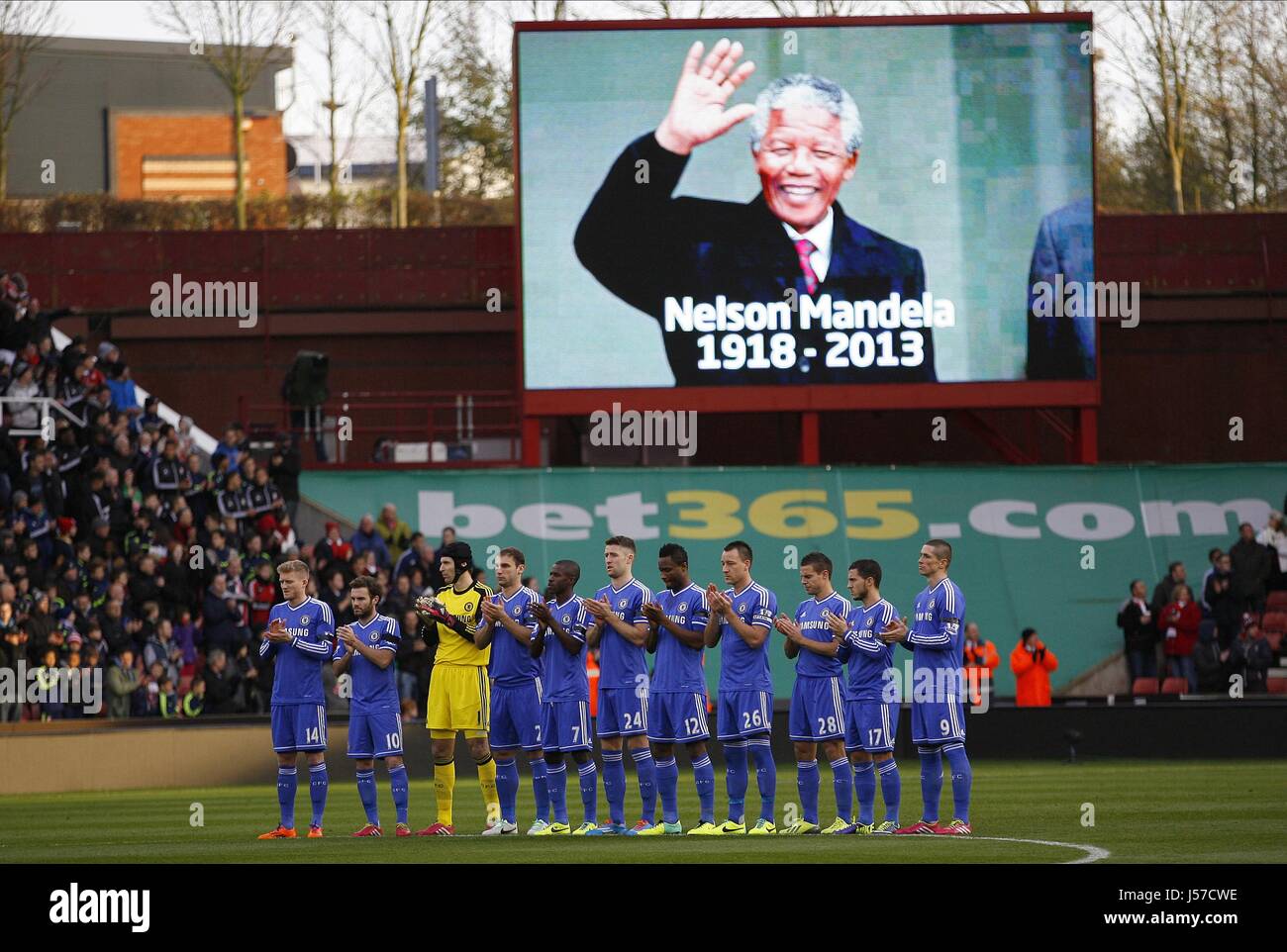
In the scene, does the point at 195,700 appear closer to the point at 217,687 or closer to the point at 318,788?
the point at 217,687

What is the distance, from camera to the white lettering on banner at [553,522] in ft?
107

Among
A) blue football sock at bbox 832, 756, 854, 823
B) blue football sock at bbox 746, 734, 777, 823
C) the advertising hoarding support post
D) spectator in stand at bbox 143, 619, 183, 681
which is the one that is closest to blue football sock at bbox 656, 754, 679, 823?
blue football sock at bbox 746, 734, 777, 823

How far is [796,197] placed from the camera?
32750mm

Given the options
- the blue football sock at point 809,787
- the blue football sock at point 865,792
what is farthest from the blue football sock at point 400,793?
the blue football sock at point 865,792

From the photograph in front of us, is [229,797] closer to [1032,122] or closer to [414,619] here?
[414,619]

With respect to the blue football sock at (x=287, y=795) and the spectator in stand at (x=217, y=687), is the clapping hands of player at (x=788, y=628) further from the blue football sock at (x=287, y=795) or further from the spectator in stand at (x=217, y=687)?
the spectator in stand at (x=217, y=687)

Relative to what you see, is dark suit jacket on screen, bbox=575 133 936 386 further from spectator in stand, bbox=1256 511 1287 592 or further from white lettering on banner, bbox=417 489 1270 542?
spectator in stand, bbox=1256 511 1287 592

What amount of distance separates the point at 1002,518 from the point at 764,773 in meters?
17.5

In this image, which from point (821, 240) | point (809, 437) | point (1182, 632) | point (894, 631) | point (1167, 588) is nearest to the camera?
point (894, 631)

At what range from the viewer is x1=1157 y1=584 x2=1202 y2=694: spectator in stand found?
29562 millimetres

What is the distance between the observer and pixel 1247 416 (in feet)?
129

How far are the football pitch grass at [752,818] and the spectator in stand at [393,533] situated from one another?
569 cm

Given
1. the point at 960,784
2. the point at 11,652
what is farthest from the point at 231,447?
the point at 960,784

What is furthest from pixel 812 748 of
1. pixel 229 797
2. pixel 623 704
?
pixel 229 797
